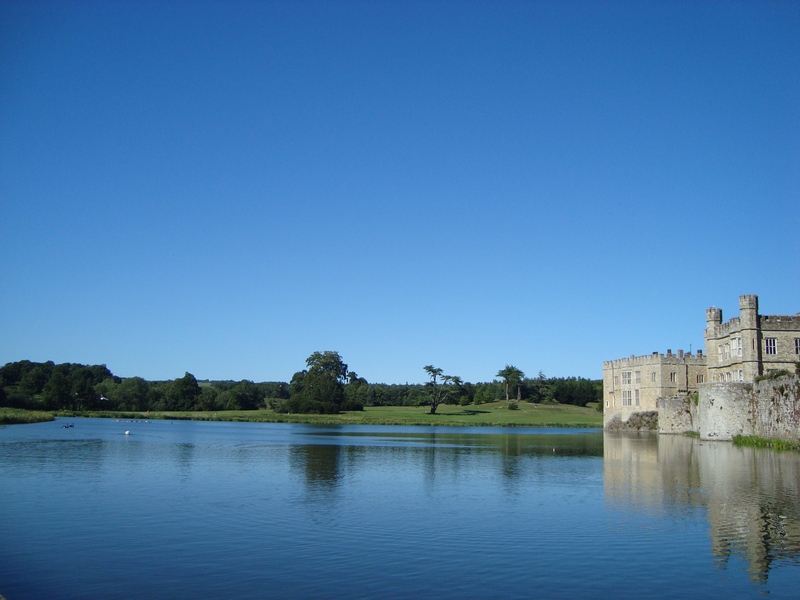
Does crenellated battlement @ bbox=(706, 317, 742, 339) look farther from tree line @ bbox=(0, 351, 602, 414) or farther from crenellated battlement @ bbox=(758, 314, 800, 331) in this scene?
tree line @ bbox=(0, 351, 602, 414)

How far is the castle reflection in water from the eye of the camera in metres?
14.8

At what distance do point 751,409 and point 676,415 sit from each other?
14.7 metres

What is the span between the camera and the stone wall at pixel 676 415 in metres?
54.9

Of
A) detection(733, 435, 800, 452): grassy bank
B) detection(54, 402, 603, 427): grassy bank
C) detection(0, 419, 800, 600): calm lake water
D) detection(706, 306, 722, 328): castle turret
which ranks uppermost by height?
detection(706, 306, 722, 328): castle turret

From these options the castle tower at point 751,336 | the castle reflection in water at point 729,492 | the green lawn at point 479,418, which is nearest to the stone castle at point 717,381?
the castle tower at point 751,336

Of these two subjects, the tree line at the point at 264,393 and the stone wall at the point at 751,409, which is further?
the tree line at the point at 264,393

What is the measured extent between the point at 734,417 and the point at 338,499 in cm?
3053

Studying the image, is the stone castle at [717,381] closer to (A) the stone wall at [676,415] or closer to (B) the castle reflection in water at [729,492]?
(A) the stone wall at [676,415]

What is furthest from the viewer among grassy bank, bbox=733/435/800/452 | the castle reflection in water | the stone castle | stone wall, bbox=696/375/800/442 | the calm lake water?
the stone castle

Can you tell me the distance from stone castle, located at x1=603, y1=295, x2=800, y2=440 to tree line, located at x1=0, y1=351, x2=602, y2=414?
51.1 metres

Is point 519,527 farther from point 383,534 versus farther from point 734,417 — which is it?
point 734,417

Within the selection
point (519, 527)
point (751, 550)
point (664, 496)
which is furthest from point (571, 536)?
point (664, 496)

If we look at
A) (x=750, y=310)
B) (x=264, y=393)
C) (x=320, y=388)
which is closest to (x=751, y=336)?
(x=750, y=310)

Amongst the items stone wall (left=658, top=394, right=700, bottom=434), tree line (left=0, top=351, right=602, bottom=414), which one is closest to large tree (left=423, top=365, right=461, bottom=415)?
tree line (left=0, top=351, right=602, bottom=414)
